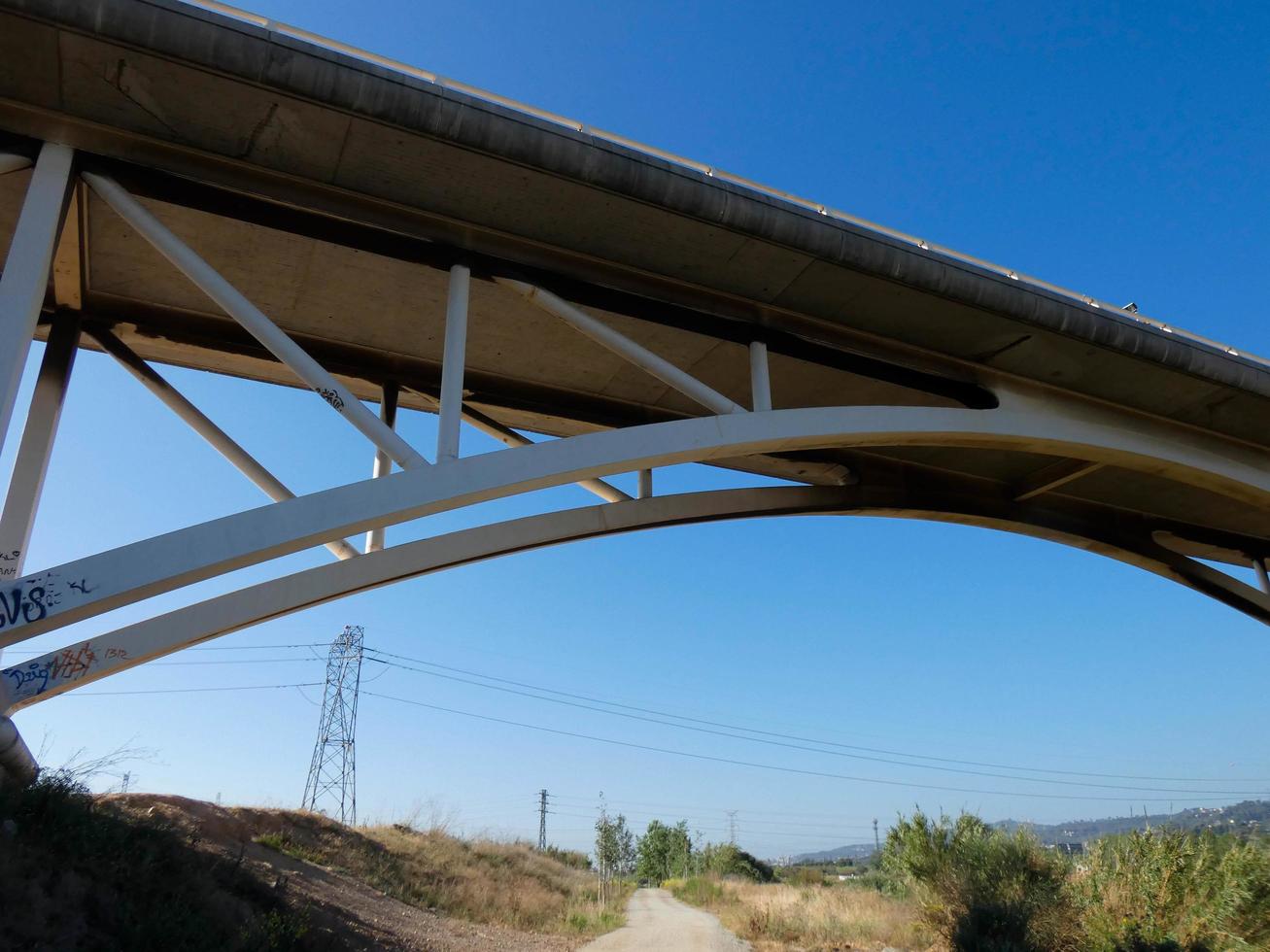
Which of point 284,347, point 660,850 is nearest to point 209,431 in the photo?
point 284,347

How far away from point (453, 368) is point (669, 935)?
53.4 ft

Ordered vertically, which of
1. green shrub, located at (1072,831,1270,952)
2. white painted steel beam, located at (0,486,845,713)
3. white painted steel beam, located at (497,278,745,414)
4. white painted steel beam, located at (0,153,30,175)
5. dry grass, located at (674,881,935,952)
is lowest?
dry grass, located at (674,881,935,952)

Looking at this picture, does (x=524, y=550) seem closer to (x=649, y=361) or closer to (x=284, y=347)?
(x=649, y=361)

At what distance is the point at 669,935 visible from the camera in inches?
743

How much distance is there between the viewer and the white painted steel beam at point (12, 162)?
6363mm

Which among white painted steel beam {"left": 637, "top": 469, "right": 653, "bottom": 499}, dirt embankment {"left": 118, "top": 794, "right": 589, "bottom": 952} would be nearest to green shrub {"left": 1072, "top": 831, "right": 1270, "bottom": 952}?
white painted steel beam {"left": 637, "top": 469, "right": 653, "bottom": 499}

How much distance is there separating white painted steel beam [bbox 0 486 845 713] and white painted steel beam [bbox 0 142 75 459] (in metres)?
1.81

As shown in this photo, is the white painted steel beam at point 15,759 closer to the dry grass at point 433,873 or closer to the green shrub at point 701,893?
the dry grass at point 433,873

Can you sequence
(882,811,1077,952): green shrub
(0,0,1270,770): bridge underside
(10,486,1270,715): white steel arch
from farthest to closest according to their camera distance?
(882,811,1077,952): green shrub < (10,486,1270,715): white steel arch < (0,0,1270,770): bridge underside

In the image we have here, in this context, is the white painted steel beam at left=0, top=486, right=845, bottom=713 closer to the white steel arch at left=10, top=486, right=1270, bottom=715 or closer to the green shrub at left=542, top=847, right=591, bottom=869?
the white steel arch at left=10, top=486, right=1270, bottom=715

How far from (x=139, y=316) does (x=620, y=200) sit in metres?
5.20

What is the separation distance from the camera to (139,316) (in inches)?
353

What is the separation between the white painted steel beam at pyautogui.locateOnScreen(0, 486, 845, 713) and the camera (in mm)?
6301

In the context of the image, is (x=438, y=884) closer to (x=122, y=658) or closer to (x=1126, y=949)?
(x=1126, y=949)
